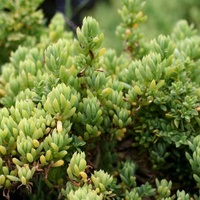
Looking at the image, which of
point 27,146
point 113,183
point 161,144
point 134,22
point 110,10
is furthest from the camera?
point 110,10

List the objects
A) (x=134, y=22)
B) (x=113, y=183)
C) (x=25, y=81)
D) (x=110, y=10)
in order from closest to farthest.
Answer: (x=113, y=183) → (x=25, y=81) → (x=134, y=22) → (x=110, y=10)

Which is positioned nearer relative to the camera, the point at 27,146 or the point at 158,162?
the point at 27,146

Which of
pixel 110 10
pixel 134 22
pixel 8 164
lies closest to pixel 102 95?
pixel 8 164

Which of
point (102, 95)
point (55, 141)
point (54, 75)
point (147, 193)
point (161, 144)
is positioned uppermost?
point (54, 75)

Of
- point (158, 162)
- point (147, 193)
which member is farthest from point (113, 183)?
point (158, 162)

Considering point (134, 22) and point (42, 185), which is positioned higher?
point (134, 22)

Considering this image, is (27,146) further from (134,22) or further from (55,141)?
(134,22)
